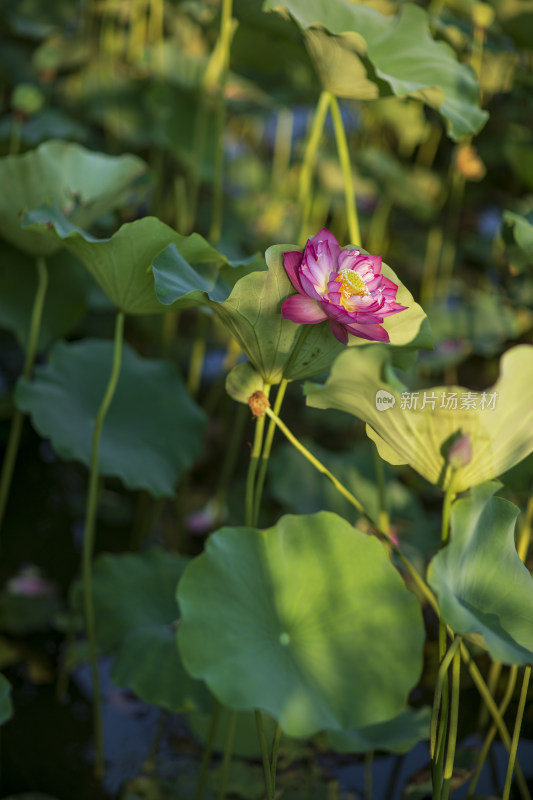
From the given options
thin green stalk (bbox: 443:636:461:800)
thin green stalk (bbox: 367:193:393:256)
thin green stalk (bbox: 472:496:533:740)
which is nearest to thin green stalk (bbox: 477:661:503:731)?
thin green stalk (bbox: 472:496:533:740)

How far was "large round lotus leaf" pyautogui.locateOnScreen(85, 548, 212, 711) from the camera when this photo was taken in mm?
921

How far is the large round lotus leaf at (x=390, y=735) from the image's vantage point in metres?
0.88

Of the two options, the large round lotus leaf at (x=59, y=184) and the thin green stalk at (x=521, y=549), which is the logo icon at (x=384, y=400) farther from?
the large round lotus leaf at (x=59, y=184)

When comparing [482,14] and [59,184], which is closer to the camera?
[59,184]

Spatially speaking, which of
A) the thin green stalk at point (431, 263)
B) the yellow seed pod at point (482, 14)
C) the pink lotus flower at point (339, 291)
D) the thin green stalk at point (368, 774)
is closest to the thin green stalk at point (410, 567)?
the pink lotus flower at point (339, 291)

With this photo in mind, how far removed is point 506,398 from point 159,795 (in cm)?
76

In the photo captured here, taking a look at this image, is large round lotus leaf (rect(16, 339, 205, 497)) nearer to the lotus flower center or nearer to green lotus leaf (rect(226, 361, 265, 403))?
green lotus leaf (rect(226, 361, 265, 403))

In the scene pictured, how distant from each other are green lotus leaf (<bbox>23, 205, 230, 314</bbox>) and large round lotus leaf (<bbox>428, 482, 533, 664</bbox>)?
0.32 metres

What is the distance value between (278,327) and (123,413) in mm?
580

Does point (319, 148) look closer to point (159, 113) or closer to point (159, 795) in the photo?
point (159, 113)

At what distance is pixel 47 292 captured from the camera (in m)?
1.28

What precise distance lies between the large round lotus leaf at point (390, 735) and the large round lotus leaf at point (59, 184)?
73 centimetres

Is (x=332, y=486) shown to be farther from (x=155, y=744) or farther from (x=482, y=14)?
(x=482, y=14)

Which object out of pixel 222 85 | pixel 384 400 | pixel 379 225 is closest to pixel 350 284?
pixel 384 400
